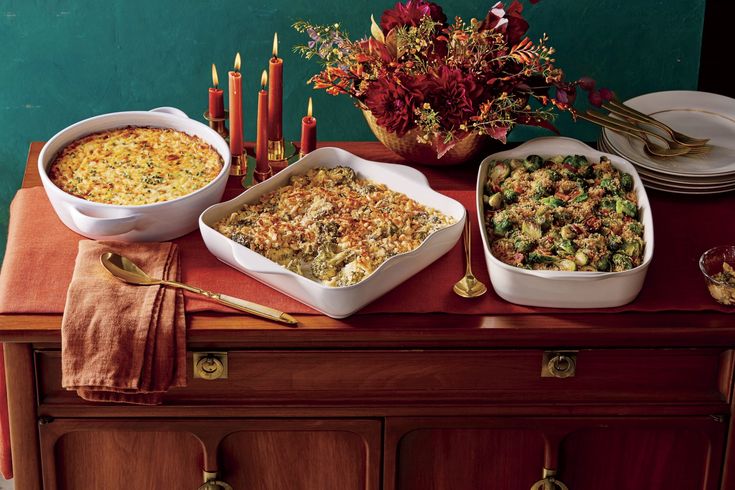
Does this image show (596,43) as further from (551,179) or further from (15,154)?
(15,154)

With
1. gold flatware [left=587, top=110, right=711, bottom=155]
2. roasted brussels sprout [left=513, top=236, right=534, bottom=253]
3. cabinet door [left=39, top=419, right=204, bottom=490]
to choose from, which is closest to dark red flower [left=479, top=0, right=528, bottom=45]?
gold flatware [left=587, top=110, right=711, bottom=155]

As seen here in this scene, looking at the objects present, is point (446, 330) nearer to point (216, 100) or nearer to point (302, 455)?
point (302, 455)

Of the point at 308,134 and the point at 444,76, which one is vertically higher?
the point at 444,76

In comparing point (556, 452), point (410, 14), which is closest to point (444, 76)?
point (410, 14)

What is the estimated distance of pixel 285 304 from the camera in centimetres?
184

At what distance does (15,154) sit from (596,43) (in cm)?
139

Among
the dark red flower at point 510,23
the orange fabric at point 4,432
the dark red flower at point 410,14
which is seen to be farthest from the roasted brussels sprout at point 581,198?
the orange fabric at point 4,432

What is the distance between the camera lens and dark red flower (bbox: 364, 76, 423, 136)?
79.6 inches

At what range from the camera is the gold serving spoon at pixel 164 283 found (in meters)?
1.80

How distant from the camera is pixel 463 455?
1999 millimetres

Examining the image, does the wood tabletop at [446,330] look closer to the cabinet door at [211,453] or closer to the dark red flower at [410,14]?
the cabinet door at [211,453]

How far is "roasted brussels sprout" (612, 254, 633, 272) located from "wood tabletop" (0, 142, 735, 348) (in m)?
0.09

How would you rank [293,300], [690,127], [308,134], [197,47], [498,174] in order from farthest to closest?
[197,47] → [690,127] → [308,134] → [498,174] → [293,300]

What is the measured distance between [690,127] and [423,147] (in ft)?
1.94
